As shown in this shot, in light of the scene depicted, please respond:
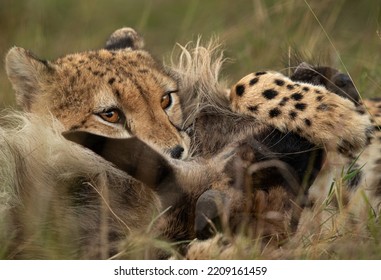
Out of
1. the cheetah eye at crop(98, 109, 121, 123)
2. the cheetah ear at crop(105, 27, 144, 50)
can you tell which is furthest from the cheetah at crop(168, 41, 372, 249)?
the cheetah ear at crop(105, 27, 144, 50)

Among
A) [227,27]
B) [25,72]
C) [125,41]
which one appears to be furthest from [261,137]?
[227,27]

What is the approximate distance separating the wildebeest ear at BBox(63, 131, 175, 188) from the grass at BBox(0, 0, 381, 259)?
0.61 metres

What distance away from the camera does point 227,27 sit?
6.41 meters

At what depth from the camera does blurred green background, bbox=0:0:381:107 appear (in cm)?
529

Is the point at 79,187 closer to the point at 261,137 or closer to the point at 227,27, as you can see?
the point at 261,137

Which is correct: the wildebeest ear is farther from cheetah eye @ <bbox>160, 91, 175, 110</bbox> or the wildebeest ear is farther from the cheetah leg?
cheetah eye @ <bbox>160, 91, 175, 110</bbox>

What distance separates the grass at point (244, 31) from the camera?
416 cm

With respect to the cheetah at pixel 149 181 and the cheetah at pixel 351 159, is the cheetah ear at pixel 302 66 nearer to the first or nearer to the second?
the cheetah at pixel 351 159

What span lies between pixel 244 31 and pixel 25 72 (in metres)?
2.73

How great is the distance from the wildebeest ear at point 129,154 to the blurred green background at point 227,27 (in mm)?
1844

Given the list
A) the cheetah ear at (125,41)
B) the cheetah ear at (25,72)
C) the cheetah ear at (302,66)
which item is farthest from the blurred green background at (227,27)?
the cheetah ear at (25,72)

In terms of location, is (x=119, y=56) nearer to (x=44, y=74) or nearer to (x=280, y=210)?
(x=44, y=74)

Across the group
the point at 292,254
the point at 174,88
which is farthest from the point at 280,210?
the point at 174,88

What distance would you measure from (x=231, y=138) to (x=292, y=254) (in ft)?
1.61
